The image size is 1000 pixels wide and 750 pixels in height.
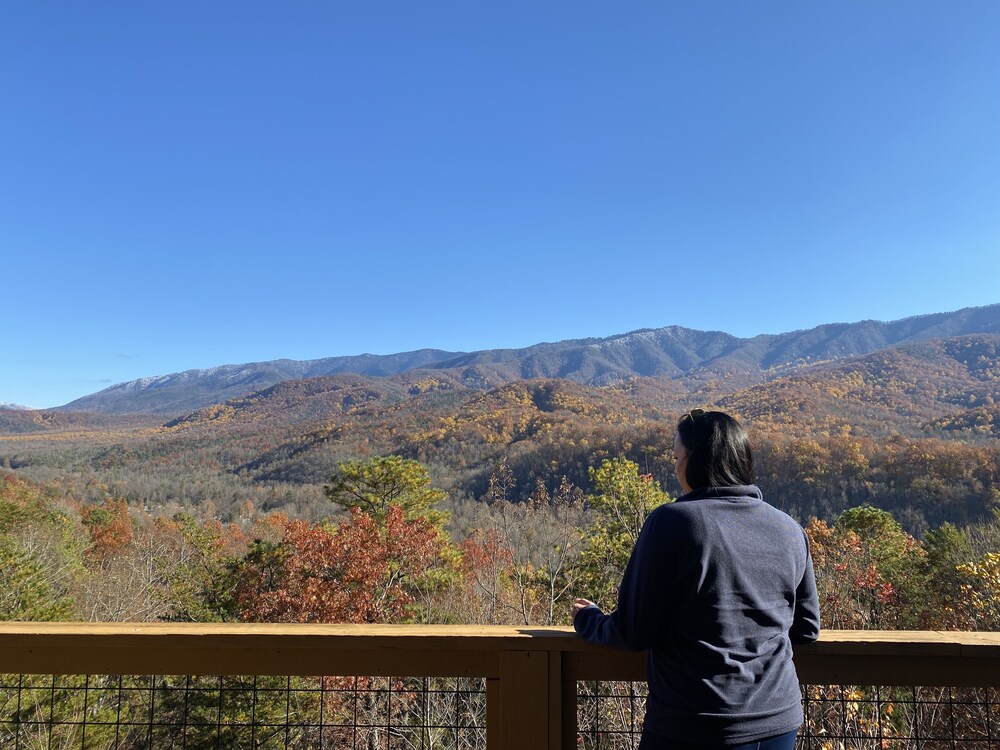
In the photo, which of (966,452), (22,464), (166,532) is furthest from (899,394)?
(22,464)

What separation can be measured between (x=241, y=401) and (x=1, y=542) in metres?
160

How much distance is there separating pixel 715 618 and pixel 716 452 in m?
0.34

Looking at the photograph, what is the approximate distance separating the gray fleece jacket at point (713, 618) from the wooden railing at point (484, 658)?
24 centimetres

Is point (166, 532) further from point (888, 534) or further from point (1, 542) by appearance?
point (888, 534)

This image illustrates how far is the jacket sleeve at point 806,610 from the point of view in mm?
1410

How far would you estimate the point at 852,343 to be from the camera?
192625 mm

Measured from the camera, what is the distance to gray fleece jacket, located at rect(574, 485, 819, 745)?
1.24 m

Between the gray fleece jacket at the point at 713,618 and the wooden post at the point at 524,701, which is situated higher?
the gray fleece jacket at the point at 713,618

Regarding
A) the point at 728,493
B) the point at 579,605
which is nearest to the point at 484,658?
the point at 579,605

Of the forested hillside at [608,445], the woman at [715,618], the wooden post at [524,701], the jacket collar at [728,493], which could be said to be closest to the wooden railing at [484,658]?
the wooden post at [524,701]

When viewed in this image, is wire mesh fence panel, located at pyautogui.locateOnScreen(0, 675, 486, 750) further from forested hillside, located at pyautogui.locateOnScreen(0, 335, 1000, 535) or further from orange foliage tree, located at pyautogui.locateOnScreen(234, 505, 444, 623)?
forested hillside, located at pyautogui.locateOnScreen(0, 335, 1000, 535)

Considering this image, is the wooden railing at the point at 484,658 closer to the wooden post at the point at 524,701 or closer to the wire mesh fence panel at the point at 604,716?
the wooden post at the point at 524,701

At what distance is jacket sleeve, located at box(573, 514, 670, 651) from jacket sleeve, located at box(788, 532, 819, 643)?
38cm

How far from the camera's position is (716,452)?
4.51 feet
